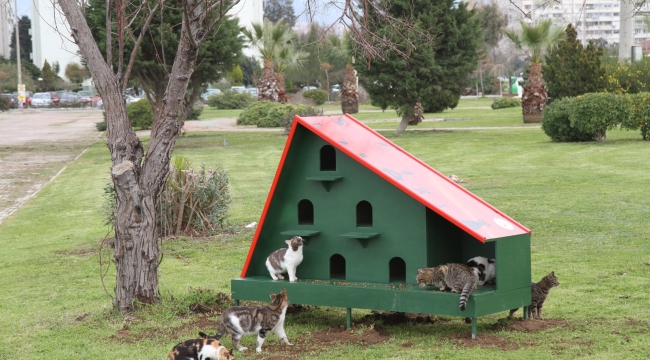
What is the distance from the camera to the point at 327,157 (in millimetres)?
7438

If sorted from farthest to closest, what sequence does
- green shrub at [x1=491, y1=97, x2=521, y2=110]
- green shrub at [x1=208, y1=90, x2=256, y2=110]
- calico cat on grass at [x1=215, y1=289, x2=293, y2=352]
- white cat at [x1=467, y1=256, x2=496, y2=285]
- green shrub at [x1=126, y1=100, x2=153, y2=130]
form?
green shrub at [x1=208, y1=90, x2=256, y2=110]
green shrub at [x1=491, y1=97, x2=521, y2=110]
green shrub at [x1=126, y1=100, x2=153, y2=130]
white cat at [x1=467, y1=256, x2=496, y2=285]
calico cat on grass at [x1=215, y1=289, x2=293, y2=352]

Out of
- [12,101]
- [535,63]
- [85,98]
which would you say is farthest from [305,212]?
[85,98]

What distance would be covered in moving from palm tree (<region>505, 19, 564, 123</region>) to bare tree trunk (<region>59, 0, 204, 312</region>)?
29.3 m

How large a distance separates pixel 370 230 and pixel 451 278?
92cm

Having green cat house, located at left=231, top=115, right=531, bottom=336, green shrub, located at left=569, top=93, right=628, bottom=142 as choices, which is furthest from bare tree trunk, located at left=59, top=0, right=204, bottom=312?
green shrub, located at left=569, top=93, right=628, bottom=142

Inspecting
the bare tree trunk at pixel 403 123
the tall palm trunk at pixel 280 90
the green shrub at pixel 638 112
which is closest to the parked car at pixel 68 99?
the tall palm trunk at pixel 280 90

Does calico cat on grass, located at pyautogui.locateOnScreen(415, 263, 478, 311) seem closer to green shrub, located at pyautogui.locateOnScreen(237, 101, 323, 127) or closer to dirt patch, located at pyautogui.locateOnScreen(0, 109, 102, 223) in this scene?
dirt patch, located at pyautogui.locateOnScreen(0, 109, 102, 223)

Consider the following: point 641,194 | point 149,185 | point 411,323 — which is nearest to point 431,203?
point 411,323

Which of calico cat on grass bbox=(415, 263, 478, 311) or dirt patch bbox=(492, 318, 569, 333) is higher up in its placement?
calico cat on grass bbox=(415, 263, 478, 311)

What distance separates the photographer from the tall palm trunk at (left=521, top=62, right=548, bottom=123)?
3519cm

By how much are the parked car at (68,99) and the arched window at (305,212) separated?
69.0 meters

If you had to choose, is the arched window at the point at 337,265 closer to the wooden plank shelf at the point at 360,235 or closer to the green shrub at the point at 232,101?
the wooden plank shelf at the point at 360,235

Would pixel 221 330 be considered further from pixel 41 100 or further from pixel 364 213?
pixel 41 100

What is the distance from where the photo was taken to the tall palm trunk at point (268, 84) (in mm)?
44906
